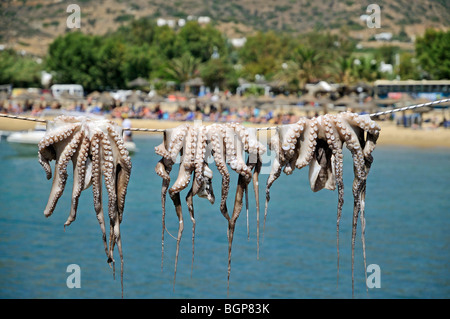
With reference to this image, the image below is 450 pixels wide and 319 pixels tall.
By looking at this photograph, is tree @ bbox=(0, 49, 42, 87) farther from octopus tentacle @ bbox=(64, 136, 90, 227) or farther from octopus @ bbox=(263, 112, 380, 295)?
octopus @ bbox=(263, 112, 380, 295)

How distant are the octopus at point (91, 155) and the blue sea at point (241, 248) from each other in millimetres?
16326

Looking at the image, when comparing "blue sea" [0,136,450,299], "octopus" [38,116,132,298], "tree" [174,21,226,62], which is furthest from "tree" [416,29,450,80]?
"octopus" [38,116,132,298]

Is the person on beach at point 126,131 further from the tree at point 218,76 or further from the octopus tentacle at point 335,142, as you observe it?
the octopus tentacle at point 335,142

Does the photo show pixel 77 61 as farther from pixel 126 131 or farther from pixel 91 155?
pixel 91 155

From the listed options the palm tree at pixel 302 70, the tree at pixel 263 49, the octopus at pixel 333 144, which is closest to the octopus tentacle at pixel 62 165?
the octopus at pixel 333 144

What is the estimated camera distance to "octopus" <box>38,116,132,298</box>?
767 centimetres

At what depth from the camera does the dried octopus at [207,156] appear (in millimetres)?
7848

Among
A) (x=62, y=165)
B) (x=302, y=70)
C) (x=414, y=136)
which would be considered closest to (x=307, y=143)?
(x=62, y=165)

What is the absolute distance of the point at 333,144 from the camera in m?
7.77

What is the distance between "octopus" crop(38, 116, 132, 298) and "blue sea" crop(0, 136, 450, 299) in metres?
16.3

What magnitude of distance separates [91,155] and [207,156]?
3.83 feet

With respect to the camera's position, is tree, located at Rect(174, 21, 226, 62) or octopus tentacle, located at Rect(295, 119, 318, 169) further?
tree, located at Rect(174, 21, 226, 62)
